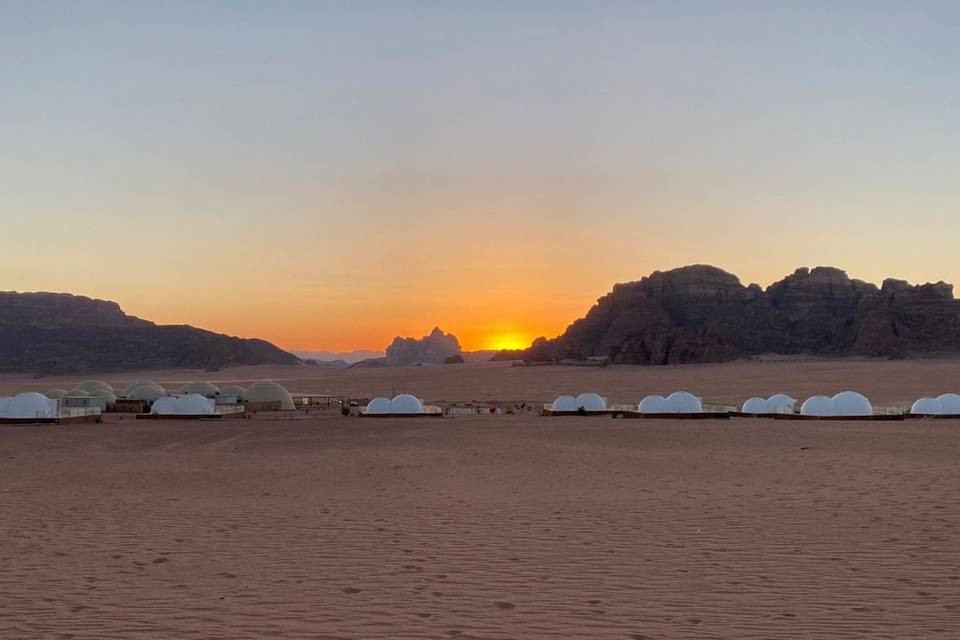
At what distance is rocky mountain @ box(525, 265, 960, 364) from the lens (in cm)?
11850

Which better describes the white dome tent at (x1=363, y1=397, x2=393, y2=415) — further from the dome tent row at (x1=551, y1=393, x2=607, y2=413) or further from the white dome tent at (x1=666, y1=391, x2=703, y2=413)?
the white dome tent at (x1=666, y1=391, x2=703, y2=413)

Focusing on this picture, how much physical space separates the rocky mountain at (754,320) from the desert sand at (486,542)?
320 feet

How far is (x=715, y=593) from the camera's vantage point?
29.4 ft

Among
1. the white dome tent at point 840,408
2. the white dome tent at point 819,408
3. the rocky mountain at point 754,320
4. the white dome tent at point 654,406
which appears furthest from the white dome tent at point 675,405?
the rocky mountain at point 754,320

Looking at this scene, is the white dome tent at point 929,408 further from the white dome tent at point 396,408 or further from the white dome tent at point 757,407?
the white dome tent at point 396,408

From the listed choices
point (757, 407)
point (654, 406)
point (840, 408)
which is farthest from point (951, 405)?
point (654, 406)

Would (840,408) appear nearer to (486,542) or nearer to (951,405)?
(951,405)

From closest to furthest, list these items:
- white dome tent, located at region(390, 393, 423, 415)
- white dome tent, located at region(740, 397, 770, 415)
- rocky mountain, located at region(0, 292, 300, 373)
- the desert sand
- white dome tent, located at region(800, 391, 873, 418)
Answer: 1. the desert sand
2. white dome tent, located at region(800, 391, 873, 418)
3. white dome tent, located at region(740, 397, 770, 415)
4. white dome tent, located at region(390, 393, 423, 415)
5. rocky mountain, located at region(0, 292, 300, 373)

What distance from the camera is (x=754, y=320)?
445 feet

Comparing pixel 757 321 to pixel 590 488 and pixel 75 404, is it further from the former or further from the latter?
pixel 590 488

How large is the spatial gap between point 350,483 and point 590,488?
18.9 feet

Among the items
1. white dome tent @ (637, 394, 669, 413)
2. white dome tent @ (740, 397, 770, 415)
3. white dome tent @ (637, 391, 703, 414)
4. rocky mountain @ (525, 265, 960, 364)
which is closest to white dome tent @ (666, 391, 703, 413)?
white dome tent @ (637, 391, 703, 414)

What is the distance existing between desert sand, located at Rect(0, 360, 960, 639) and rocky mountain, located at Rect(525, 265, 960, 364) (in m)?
97.6

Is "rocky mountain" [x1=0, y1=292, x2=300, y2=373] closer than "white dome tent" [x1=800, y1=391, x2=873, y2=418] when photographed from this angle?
No
